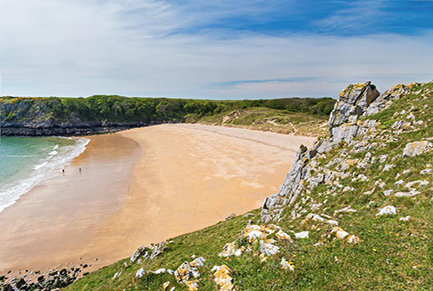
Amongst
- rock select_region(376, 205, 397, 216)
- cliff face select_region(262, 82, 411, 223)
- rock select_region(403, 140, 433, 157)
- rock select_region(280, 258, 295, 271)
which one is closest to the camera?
rock select_region(280, 258, 295, 271)

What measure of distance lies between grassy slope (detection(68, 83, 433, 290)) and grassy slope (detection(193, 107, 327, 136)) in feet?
145

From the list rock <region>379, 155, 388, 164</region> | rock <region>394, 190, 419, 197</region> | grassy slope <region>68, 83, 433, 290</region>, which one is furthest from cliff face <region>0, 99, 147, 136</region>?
rock <region>394, 190, 419, 197</region>

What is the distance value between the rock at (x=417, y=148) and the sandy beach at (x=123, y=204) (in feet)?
43.9

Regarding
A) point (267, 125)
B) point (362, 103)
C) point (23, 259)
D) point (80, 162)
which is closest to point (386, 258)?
point (362, 103)

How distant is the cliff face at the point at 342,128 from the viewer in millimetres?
12172

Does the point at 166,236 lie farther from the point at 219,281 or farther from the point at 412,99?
the point at 412,99

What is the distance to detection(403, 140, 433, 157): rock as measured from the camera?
8.89 meters

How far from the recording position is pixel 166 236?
17.1 metres

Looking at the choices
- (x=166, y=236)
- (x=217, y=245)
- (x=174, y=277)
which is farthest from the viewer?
(x=166, y=236)

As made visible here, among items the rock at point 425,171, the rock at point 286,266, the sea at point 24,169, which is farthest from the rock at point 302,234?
the sea at point 24,169

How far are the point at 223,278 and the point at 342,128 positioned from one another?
1073 centimetres

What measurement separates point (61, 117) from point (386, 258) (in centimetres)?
11603

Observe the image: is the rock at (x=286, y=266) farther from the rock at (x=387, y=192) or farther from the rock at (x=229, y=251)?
the rock at (x=387, y=192)

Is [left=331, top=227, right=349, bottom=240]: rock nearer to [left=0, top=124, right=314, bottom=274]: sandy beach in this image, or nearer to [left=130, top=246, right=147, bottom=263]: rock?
[left=130, top=246, right=147, bottom=263]: rock
